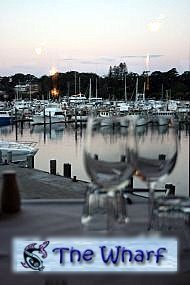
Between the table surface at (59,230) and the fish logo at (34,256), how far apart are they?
3cm

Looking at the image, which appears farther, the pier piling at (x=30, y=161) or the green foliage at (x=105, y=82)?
the green foliage at (x=105, y=82)

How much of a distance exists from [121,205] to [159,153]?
0.81 ft

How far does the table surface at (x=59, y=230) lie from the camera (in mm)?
750

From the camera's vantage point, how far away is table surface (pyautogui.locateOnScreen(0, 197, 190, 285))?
0.75 metres

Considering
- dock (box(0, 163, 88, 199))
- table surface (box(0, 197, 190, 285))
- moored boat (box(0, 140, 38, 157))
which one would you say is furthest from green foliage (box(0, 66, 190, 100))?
table surface (box(0, 197, 190, 285))

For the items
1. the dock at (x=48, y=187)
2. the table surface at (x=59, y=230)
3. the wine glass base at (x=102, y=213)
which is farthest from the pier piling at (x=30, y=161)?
the wine glass base at (x=102, y=213)

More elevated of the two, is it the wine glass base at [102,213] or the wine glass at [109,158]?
the wine glass at [109,158]

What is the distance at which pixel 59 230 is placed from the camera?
40.0 inches

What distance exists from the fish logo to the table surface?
0.10 ft

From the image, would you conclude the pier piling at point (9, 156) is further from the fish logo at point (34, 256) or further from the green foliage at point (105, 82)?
the green foliage at point (105, 82)

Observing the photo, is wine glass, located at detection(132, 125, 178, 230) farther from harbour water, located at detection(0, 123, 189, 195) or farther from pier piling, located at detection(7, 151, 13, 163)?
pier piling, located at detection(7, 151, 13, 163)

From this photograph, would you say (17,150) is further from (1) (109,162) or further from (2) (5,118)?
(2) (5,118)

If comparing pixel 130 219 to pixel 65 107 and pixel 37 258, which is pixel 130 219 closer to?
pixel 37 258

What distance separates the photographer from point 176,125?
2.88ft
